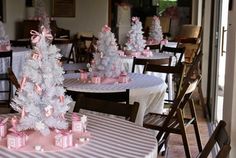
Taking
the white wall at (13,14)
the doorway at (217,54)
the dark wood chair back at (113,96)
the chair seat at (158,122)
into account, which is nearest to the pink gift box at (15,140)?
the dark wood chair back at (113,96)

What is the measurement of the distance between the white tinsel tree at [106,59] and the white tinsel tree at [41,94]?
1.53 m

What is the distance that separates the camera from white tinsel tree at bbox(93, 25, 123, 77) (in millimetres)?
3604

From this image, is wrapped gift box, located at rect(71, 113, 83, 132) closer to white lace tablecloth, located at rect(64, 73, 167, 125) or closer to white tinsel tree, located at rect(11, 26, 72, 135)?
white tinsel tree, located at rect(11, 26, 72, 135)

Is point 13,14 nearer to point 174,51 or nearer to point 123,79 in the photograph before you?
point 174,51

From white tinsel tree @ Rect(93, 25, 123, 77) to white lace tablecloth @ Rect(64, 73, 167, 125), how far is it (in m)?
0.17

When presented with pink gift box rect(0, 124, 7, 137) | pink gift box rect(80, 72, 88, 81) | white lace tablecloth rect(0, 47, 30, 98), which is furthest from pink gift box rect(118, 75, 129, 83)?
white lace tablecloth rect(0, 47, 30, 98)

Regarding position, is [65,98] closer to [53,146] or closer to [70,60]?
[53,146]

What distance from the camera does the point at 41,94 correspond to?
203 centimetres

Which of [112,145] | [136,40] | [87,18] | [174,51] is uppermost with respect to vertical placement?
[87,18]

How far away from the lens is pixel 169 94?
5.11 metres

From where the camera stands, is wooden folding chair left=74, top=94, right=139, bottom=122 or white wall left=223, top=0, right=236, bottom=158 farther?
white wall left=223, top=0, right=236, bottom=158

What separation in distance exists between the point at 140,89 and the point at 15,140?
64.7 inches

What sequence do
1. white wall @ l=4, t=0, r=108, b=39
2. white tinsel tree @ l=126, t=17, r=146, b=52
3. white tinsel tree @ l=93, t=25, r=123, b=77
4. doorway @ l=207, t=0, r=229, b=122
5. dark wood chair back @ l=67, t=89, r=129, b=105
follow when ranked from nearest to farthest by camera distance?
1. dark wood chair back @ l=67, t=89, r=129, b=105
2. white tinsel tree @ l=93, t=25, r=123, b=77
3. doorway @ l=207, t=0, r=229, b=122
4. white tinsel tree @ l=126, t=17, r=146, b=52
5. white wall @ l=4, t=0, r=108, b=39

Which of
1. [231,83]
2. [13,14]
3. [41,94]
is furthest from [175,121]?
[13,14]
